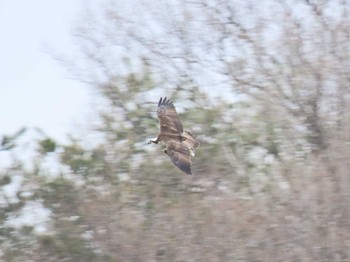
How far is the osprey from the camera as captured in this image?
1149 centimetres

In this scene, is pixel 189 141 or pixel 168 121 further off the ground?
pixel 168 121

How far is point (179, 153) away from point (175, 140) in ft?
0.50

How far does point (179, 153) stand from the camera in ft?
37.9

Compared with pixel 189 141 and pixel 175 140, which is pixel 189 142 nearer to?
pixel 189 141

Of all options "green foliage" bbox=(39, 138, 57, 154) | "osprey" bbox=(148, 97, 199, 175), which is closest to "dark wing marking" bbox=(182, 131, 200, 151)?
"osprey" bbox=(148, 97, 199, 175)

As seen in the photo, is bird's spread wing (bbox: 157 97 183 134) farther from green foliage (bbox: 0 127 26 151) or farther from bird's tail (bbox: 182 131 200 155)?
green foliage (bbox: 0 127 26 151)

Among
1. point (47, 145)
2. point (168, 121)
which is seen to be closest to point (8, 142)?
point (47, 145)

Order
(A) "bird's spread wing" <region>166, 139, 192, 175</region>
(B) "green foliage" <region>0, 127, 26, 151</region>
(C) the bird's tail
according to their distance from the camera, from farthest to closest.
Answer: (B) "green foliage" <region>0, 127, 26, 151</region> → (C) the bird's tail → (A) "bird's spread wing" <region>166, 139, 192, 175</region>

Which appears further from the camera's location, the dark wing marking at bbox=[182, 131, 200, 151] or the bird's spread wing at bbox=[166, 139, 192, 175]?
the dark wing marking at bbox=[182, 131, 200, 151]

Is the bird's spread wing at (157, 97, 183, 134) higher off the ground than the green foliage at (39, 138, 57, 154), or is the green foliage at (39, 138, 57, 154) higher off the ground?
the bird's spread wing at (157, 97, 183, 134)

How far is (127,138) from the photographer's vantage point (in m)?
17.3

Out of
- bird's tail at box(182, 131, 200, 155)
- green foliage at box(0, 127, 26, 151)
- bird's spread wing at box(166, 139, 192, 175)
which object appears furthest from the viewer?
green foliage at box(0, 127, 26, 151)

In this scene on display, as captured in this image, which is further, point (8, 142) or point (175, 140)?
point (8, 142)

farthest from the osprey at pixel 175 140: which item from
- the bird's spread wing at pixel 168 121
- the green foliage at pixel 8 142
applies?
the green foliage at pixel 8 142
